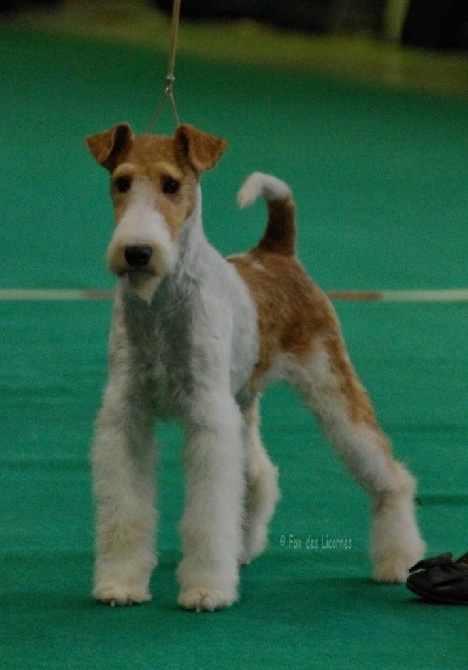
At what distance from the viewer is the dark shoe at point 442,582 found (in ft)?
13.5

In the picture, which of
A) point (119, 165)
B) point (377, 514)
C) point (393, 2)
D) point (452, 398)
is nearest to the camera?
point (119, 165)

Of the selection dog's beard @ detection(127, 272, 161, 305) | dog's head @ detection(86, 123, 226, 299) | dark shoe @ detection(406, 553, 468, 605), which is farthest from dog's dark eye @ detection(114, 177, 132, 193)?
dark shoe @ detection(406, 553, 468, 605)

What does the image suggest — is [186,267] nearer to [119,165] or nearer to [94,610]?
[119,165]

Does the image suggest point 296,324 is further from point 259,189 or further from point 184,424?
point 184,424

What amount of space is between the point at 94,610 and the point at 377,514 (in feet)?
2.84

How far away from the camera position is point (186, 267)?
398cm

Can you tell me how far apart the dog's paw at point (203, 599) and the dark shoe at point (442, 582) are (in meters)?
0.49

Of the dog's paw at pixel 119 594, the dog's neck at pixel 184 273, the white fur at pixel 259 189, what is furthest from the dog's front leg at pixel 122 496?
the white fur at pixel 259 189

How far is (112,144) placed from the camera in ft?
12.9

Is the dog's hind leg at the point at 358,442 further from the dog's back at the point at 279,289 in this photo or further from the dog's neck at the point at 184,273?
the dog's neck at the point at 184,273

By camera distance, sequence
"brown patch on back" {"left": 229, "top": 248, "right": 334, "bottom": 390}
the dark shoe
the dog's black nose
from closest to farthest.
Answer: the dog's black nose < the dark shoe < "brown patch on back" {"left": 229, "top": 248, "right": 334, "bottom": 390}

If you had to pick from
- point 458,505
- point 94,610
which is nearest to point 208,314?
point 94,610

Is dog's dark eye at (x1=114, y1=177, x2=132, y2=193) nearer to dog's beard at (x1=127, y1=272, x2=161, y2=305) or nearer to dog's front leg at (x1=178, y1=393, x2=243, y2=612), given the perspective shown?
dog's beard at (x1=127, y1=272, x2=161, y2=305)

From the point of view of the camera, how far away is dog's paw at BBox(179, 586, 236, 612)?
3.99m
